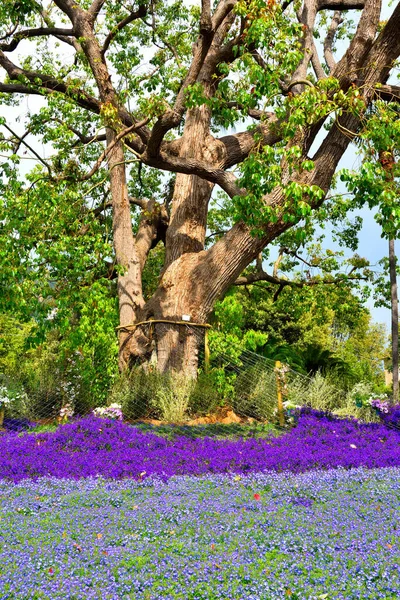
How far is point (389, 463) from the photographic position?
7.09 meters

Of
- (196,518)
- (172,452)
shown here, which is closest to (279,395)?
(172,452)

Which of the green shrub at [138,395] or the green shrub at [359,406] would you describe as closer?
the green shrub at [359,406]

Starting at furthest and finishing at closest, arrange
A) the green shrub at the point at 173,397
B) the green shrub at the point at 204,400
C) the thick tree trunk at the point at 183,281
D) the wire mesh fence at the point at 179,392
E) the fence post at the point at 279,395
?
the thick tree trunk at the point at 183,281
the green shrub at the point at 204,400
the wire mesh fence at the point at 179,392
the green shrub at the point at 173,397
the fence post at the point at 279,395

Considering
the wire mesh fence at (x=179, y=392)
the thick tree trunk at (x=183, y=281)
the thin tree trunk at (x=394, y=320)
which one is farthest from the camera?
the thin tree trunk at (x=394, y=320)

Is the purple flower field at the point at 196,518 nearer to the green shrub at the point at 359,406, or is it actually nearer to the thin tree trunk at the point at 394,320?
the green shrub at the point at 359,406

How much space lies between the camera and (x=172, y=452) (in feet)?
24.2

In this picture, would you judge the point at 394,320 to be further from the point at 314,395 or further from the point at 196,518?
the point at 196,518

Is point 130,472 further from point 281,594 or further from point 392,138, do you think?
point 392,138

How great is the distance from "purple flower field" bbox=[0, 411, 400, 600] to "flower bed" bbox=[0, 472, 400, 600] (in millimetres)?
10

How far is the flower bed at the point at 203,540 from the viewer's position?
349 cm

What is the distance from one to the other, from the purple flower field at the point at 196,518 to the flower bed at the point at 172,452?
22 mm

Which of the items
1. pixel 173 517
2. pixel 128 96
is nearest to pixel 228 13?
pixel 128 96

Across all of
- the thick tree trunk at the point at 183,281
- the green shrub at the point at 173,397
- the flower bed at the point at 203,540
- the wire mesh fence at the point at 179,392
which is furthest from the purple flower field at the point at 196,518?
the thick tree trunk at the point at 183,281

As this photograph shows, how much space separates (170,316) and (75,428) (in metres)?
3.82
